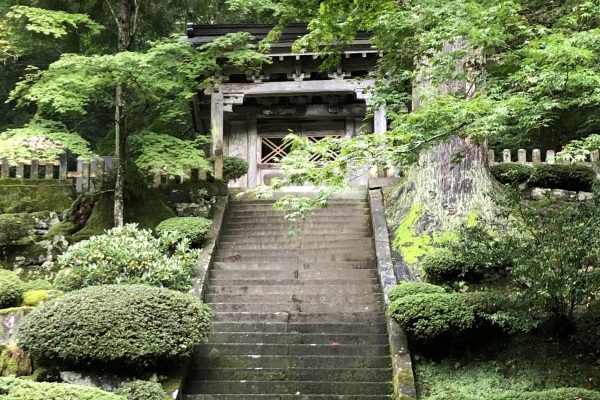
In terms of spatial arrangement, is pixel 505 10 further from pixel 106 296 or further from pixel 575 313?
pixel 106 296

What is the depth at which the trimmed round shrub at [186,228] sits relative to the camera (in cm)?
1040

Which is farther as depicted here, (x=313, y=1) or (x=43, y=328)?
(x=313, y=1)

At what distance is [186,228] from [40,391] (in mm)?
5864

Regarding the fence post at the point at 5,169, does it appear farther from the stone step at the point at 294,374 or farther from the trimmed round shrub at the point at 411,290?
the trimmed round shrub at the point at 411,290

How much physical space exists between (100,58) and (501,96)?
6.33m

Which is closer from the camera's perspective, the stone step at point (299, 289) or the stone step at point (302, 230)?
the stone step at point (299, 289)

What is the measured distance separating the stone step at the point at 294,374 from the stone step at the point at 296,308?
145 cm

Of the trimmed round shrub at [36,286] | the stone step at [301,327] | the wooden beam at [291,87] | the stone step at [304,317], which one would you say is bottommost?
the stone step at [301,327]

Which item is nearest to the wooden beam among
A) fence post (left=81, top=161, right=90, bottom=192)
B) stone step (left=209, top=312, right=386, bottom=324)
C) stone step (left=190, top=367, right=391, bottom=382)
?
fence post (left=81, top=161, right=90, bottom=192)

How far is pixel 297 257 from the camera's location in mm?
10711

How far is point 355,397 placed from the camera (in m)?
7.15

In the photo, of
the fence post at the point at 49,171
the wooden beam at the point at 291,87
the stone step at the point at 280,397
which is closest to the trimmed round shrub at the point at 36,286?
the stone step at the point at 280,397

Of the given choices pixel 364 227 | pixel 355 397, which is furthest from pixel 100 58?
pixel 355 397

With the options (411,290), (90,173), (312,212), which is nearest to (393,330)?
(411,290)
